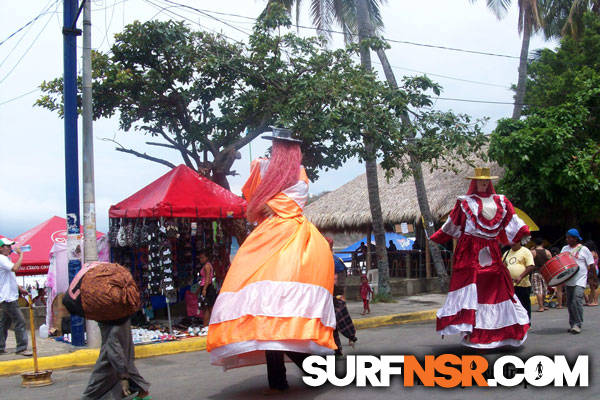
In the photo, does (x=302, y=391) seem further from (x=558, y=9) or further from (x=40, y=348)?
(x=558, y=9)

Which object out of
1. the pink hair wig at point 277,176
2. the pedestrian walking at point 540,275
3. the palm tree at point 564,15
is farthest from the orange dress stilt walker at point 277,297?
the palm tree at point 564,15

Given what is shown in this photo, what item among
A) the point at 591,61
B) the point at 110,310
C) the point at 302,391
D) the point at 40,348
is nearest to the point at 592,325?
the point at 302,391

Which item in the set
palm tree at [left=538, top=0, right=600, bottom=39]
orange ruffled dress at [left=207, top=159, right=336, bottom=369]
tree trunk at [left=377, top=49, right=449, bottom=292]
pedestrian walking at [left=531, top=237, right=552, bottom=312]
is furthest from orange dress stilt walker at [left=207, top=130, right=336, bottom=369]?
palm tree at [left=538, top=0, right=600, bottom=39]

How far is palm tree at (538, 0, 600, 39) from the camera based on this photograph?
21.3 metres

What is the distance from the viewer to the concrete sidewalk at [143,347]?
8.24m

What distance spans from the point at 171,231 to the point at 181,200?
0.53 meters

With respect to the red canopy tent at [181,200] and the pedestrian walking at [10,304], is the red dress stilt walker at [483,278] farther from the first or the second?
the pedestrian walking at [10,304]

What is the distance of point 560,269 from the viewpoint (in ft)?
28.8

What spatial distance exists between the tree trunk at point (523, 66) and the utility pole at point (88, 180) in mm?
13467

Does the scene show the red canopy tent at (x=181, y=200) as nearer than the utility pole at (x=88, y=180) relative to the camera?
No

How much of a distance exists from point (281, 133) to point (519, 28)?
16.3m

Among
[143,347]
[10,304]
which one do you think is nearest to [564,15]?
[143,347]

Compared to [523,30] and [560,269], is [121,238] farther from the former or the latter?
[523,30]

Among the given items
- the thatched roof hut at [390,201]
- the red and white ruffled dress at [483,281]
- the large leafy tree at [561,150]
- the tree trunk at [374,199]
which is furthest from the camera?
the thatched roof hut at [390,201]
